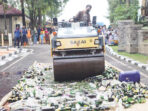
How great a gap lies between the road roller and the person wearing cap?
1.90 metres

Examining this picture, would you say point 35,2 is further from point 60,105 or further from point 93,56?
point 60,105

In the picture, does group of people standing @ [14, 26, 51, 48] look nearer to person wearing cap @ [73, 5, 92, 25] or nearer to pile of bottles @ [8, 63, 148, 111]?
person wearing cap @ [73, 5, 92, 25]

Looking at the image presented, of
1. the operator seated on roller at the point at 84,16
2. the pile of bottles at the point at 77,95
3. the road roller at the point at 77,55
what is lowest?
the pile of bottles at the point at 77,95

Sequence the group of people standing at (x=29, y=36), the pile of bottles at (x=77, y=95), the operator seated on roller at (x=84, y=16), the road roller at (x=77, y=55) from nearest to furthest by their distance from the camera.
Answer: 1. the pile of bottles at (x=77, y=95)
2. the road roller at (x=77, y=55)
3. the operator seated on roller at (x=84, y=16)
4. the group of people standing at (x=29, y=36)

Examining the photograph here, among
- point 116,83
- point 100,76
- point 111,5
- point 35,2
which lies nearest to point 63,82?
point 100,76

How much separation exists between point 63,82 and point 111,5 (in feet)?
165

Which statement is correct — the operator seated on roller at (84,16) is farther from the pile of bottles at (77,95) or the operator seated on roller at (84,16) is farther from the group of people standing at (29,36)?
the group of people standing at (29,36)

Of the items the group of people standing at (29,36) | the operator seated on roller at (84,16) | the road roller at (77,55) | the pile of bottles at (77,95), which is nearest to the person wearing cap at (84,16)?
the operator seated on roller at (84,16)

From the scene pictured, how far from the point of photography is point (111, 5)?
5778 centimetres

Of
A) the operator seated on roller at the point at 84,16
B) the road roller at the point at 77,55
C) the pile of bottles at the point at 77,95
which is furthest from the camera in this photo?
the operator seated on roller at the point at 84,16

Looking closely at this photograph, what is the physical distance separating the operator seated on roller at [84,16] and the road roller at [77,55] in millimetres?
1841

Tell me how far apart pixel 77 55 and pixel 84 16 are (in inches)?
97.9

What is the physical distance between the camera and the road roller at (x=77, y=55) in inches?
336

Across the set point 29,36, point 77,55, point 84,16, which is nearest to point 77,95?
point 77,55
